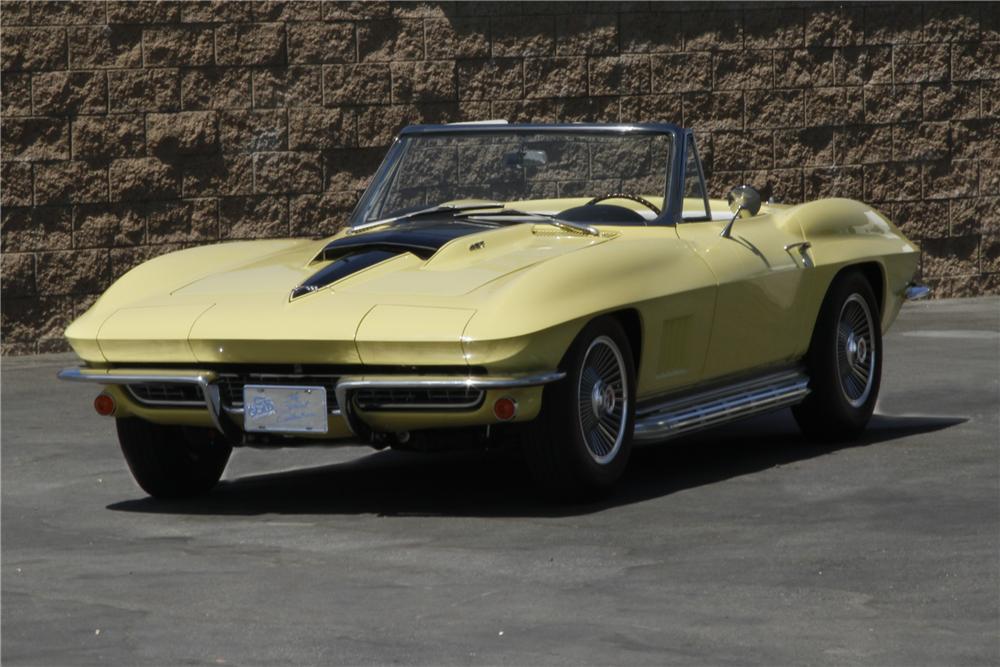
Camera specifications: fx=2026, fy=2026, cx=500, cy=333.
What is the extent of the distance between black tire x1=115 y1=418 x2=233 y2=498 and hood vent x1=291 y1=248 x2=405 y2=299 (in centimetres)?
80

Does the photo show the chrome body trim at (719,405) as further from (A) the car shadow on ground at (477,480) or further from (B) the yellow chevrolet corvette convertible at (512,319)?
(A) the car shadow on ground at (477,480)

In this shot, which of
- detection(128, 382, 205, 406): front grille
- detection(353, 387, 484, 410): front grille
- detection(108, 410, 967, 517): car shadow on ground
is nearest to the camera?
detection(353, 387, 484, 410): front grille

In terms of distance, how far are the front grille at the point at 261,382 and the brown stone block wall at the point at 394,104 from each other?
236 inches

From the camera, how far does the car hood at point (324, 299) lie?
6934 millimetres

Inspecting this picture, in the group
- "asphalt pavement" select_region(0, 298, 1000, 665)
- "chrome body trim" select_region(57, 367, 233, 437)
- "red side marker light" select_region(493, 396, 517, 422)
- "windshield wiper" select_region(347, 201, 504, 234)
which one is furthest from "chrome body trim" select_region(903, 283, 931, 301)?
"chrome body trim" select_region(57, 367, 233, 437)

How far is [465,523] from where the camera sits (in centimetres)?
701

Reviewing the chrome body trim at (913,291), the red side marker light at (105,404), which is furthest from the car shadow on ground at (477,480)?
the chrome body trim at (913,291)

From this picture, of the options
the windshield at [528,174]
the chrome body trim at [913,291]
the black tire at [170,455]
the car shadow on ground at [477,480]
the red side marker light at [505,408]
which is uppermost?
the windshield at [528,174]

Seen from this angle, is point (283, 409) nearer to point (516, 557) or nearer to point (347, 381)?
point (347, 381)

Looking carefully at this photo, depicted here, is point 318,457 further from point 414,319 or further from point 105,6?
point 105,6

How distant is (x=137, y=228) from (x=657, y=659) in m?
8.65

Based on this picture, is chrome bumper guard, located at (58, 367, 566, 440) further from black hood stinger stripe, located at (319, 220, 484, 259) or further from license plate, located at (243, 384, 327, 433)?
black hood stinger stripe, located at (319, 220, 484, 259)

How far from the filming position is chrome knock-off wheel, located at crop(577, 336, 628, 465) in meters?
7.26

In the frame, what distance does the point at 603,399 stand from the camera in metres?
7.36
